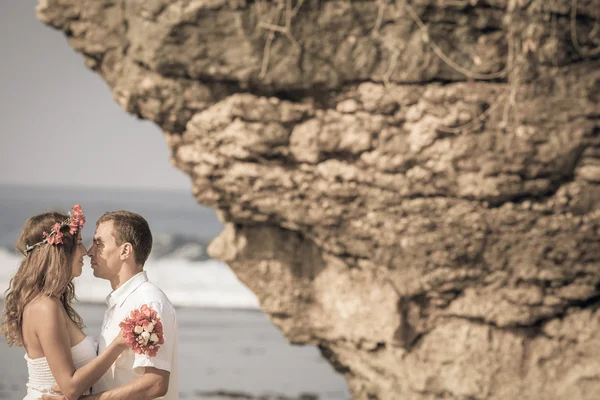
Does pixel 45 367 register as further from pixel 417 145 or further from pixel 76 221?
pixel 417 145

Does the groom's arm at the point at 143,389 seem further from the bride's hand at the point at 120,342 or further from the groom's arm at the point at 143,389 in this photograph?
the bride's hand at the point at 120,342

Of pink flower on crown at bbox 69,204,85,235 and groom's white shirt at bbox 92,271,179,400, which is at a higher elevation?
pink flower on crown at bbox 69,204,85,235

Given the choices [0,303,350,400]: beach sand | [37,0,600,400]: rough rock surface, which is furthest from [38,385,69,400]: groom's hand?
[0,303,350,400]: beach sand

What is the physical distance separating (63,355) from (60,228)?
0.50 meters

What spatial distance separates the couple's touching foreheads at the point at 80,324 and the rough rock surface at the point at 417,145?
1499mm

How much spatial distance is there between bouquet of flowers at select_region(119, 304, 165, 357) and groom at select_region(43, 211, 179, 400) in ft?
0.24

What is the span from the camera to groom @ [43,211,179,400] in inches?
117

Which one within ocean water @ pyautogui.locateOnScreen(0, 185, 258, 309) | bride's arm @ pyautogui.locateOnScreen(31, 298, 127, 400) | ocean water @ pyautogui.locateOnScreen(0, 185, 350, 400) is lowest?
ocean water @ pyautogui.locateOnScreen(0, 185, 258, 309)

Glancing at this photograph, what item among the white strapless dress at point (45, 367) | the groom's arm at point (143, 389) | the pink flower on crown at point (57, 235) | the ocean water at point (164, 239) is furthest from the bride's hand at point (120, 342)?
the ocean water at point (164, 239)

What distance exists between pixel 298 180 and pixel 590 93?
1705 millimetres

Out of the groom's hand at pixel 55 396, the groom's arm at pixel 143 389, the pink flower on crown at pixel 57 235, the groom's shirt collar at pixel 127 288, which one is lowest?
the groom's hand at pixel 55 396

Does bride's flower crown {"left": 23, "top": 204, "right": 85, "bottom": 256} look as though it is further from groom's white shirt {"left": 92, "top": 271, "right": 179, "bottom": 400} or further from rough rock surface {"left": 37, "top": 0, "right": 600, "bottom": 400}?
rough rock surface {"left": 37, "top": 0, "right": 600, "bottom": 400}

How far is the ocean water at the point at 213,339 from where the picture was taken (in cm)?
837

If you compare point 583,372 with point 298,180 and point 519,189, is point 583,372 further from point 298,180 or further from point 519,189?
point 298,180
